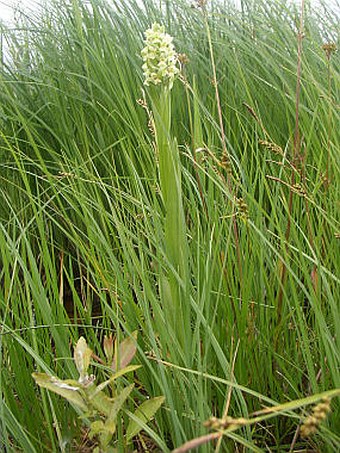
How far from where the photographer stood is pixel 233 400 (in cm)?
86

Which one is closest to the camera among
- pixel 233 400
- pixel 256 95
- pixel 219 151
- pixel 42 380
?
pixel 42 380

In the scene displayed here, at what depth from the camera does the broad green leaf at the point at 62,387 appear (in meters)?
0.72

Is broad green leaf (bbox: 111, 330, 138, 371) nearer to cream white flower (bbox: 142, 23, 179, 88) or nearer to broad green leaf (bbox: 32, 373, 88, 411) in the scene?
broad green leaf (bbox: 32, 373, 88, 411)

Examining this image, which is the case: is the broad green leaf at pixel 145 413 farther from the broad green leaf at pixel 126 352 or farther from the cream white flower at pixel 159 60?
the cream white flower at pixel 159 60

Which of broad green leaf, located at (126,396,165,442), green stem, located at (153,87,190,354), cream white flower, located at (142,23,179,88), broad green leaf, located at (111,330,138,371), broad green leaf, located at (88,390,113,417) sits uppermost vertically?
cream white flower, located at (142,23,179,88)

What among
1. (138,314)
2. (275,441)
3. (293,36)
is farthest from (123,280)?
(293,36)

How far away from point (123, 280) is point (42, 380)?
26 centimetres

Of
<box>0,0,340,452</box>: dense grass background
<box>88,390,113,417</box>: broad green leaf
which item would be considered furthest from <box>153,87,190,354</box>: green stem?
<box>88,390,113,417</box>: broad green leaf

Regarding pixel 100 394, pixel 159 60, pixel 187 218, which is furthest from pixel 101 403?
pixel 187 218

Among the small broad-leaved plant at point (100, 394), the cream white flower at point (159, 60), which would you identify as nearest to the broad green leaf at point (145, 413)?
the small broad-leaved plant at point (100, 394)

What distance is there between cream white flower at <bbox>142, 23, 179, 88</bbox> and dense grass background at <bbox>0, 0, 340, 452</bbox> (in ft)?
0.34

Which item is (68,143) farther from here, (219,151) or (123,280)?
(123,280)

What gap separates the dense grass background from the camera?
2.77 ft

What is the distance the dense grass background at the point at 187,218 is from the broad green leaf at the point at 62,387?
0.09 m
